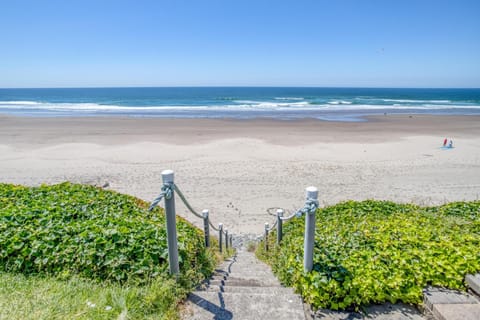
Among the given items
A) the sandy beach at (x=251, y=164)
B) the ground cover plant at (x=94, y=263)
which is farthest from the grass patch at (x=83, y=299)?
the sandy beach at (x=251, y=164)

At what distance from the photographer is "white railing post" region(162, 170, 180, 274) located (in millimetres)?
2768

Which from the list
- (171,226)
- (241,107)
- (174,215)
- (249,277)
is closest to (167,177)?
(174,215)

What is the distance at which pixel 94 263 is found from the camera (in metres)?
3.01

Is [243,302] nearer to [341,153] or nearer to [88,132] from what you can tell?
[341,153]

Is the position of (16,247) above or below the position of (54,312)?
above

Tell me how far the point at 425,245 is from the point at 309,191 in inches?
70.5

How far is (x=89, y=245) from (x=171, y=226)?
1107 mm

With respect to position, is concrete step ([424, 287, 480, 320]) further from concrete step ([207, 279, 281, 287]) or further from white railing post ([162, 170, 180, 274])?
white railing post ([162, 170, 180, 274])

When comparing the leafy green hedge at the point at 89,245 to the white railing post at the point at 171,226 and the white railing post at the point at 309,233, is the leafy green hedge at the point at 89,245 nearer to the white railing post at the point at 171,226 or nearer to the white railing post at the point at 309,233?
the white railing post at the point at 171,226

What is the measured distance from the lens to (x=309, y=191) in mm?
2807

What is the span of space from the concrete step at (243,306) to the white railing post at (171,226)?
15.2 inches

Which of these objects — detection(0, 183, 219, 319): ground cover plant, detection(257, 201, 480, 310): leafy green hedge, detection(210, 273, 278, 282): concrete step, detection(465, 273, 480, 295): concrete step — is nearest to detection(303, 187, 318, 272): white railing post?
detection(257, 201, 480, 310): leafy green hedge

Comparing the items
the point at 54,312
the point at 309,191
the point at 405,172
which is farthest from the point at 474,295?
the point at 405,172

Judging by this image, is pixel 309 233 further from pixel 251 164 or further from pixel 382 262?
pixel 251 164
